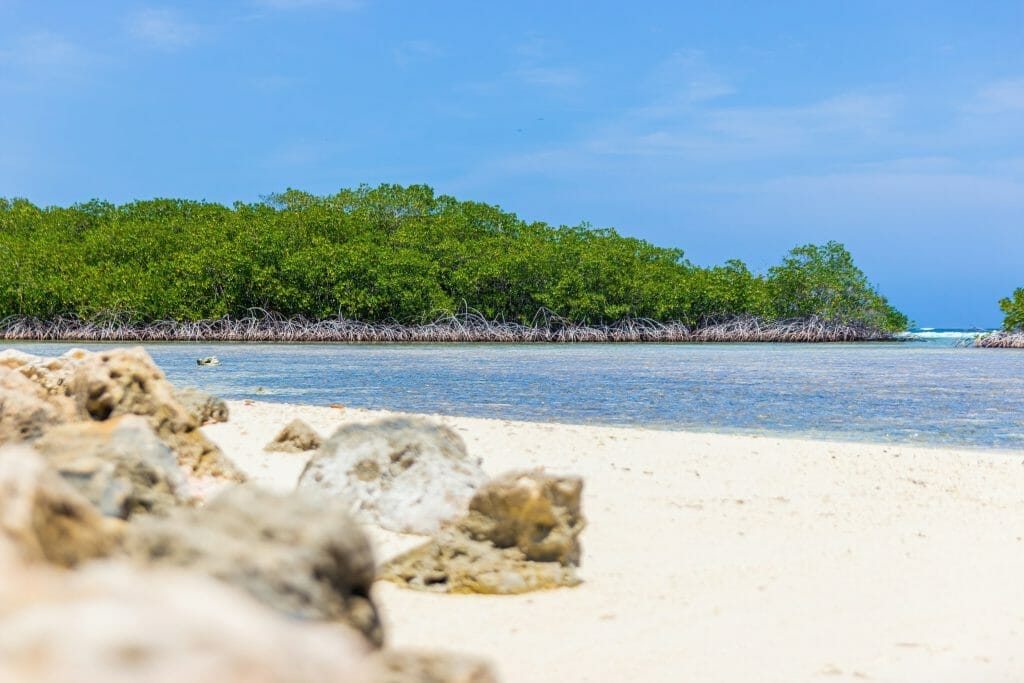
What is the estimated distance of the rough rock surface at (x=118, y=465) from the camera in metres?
3.19

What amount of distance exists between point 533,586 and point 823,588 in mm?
1408

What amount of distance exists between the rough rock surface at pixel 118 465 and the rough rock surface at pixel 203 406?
5.36 metres

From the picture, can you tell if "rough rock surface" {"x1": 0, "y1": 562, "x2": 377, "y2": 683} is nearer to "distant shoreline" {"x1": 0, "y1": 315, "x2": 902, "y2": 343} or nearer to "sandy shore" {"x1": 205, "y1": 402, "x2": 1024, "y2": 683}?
"sandy shore" {"x1": 205, "y1": 402, "x2": 1024, "y2": 683}

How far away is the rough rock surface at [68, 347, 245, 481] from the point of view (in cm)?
609

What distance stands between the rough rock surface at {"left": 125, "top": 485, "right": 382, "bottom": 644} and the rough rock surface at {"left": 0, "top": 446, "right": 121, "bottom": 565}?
93mm

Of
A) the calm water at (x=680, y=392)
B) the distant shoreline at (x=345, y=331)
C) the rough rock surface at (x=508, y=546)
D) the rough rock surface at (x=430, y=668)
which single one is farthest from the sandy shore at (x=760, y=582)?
the distant shoreline at (x=345, y=331)

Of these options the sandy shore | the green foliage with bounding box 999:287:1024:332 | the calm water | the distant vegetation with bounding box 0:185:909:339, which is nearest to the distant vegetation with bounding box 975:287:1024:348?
the green foliage with bounding box 999:287:1024:332

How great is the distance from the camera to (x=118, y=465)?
3.79m

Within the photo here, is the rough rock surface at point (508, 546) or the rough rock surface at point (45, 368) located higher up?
the rough rock surface at point (45, 368)

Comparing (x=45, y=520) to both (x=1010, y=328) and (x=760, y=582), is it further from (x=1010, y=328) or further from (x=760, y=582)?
(x=1010, y=328)

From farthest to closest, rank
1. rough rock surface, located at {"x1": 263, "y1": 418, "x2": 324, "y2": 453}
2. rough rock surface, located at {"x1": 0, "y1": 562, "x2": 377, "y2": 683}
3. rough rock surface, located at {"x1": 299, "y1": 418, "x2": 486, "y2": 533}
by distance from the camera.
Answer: rough rock surface, located at {"x1": 263, "y1": 418, "x2": 324, "y2": 453} → rough rock surface, located at {"x1": 299, "y1": 418, "x2": 486, "y2": 533} → rough rock surface, located at {"x1": 0, "y1": 562, "x2": 377, "y2": 683}

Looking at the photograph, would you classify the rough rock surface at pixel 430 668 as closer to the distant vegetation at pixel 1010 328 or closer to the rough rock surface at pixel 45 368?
the rough rock surface at pixel 45 368

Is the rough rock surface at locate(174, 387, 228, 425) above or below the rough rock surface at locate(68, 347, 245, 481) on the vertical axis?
below

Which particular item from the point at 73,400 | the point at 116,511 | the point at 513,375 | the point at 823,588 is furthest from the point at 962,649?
the point at 513,375
